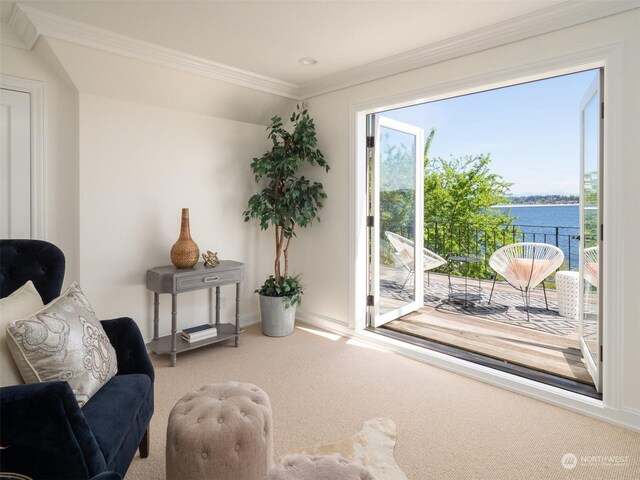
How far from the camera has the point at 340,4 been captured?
223cm

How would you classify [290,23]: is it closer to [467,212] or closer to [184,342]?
[184,342]

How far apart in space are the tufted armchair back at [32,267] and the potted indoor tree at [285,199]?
189cm

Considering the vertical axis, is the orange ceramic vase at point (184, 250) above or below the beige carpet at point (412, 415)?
above

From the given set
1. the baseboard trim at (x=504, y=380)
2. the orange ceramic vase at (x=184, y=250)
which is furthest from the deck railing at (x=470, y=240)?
the orange ceramic vase at (x=184, y=250)

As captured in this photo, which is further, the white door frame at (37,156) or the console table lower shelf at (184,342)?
the console table lower shelf at (184,342)

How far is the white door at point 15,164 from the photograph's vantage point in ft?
8.57

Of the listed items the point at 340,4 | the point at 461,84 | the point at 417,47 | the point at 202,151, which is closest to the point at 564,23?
the point at 461,84

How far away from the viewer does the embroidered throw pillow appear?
51.3 inches

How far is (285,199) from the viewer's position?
3602 millimetres

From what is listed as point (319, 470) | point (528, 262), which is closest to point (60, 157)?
point (319, 470)

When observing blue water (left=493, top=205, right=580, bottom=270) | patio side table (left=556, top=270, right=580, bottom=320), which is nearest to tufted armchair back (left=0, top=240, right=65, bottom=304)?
patio side table (left=556, top=270, right=580, bottom=320)

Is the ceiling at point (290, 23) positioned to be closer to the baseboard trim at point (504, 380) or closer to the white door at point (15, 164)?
the white door at point (15, 164)

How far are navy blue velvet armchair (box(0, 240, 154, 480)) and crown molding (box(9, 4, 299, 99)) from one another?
151 centimetres

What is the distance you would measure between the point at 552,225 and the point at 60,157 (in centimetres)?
717
